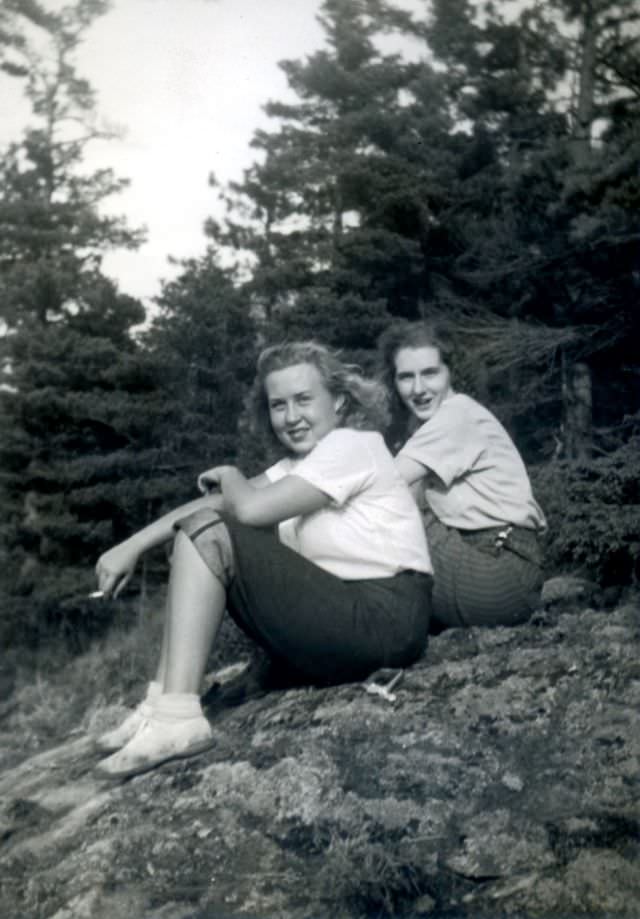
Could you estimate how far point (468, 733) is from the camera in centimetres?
296

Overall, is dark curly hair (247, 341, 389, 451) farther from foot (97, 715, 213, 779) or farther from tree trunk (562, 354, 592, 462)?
tree trunk (562, 354, 592, 462)

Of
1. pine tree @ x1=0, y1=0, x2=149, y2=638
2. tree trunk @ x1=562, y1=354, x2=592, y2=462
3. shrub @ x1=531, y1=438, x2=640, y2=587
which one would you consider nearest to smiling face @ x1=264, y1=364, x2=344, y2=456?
shrub @ x1=531, y1=438, x2=640, y2=587

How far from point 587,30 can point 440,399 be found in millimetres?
4982

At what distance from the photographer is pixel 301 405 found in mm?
3451

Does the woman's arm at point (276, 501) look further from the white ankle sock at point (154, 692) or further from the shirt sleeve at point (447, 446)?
the shirt sleeve at point (447, 446)

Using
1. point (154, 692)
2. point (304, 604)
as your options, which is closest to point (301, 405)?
point (304, 604)

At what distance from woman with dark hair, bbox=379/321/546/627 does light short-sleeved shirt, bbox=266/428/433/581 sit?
1.61 ft

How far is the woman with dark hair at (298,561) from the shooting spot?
9.52 feet

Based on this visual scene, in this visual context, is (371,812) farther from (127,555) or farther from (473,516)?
(473,516)

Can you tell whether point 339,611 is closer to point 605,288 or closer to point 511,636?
point 511,636

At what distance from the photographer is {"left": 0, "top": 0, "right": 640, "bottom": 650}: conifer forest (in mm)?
9555

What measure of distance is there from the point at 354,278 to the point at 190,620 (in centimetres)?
1394

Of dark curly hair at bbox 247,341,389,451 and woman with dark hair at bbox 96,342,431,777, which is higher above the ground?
dark curly hair at bbox 247,341,389,451

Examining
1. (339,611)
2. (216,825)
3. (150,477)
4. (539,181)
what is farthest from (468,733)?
(150,477)
